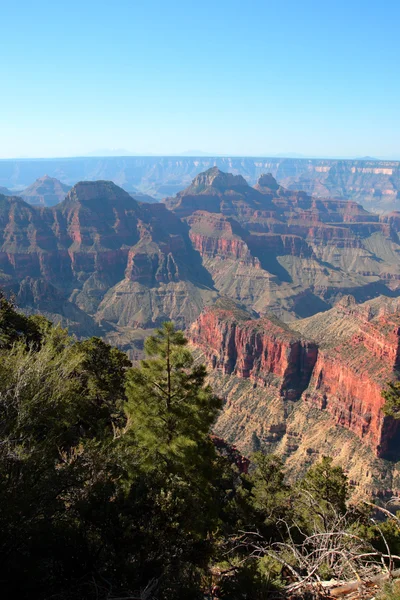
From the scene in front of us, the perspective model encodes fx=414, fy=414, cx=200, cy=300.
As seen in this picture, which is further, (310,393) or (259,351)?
(259,351)

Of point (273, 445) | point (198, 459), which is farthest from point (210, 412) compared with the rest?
point (273, 445)

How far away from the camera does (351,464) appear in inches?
2931

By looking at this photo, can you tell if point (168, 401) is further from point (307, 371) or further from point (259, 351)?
point (259, 351)

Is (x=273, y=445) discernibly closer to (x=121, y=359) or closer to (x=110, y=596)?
(x=121, y=359)

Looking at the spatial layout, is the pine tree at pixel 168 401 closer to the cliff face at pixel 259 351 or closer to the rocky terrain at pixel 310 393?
the rocky terrain at pixel 310 393

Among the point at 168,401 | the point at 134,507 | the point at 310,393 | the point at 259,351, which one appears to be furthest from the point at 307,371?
the point at 134,507

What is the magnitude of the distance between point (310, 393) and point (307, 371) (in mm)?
5247

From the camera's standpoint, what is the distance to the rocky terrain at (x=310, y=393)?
246ft

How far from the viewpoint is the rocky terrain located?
7494 cm

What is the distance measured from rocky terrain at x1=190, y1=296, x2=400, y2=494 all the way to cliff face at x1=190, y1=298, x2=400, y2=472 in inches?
7.6

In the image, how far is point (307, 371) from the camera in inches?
3711

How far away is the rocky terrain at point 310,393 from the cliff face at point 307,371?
0.19 m

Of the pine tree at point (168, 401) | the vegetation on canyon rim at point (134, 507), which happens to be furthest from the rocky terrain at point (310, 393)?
the pine tree at point (168, 401)

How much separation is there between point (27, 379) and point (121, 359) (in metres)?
23.0
